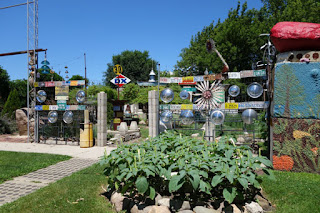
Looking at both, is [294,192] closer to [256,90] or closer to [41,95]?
[256,90]

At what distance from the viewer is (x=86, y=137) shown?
1090 cm

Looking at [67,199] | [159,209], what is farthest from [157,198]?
[67,199]

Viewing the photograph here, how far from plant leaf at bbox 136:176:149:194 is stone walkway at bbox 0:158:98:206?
115 inches

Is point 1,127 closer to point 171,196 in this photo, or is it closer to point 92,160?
point 92,160

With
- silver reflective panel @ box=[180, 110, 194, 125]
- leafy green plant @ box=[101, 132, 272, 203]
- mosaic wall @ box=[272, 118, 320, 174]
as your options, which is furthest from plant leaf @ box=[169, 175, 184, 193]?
silver reflective panel @ box=[180, 110, 194, 125]

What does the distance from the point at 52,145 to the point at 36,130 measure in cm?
147

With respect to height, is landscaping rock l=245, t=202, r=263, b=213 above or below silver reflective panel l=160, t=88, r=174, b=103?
below

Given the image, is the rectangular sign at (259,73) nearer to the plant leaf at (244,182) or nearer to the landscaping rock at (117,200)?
the plant leaf at (244,182)

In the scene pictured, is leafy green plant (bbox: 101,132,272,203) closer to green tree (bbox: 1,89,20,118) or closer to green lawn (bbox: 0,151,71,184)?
green lawn (bbox: 0,151,71,184)

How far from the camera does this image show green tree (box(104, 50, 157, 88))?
43844mm

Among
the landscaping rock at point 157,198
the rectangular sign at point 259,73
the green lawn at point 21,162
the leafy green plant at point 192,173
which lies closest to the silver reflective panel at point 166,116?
the rectangular sign at point 259,73

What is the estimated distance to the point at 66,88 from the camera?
38.5 feet

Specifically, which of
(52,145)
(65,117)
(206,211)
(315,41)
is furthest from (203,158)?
(52,145)

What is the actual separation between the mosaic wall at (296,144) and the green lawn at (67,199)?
15.2 feet
